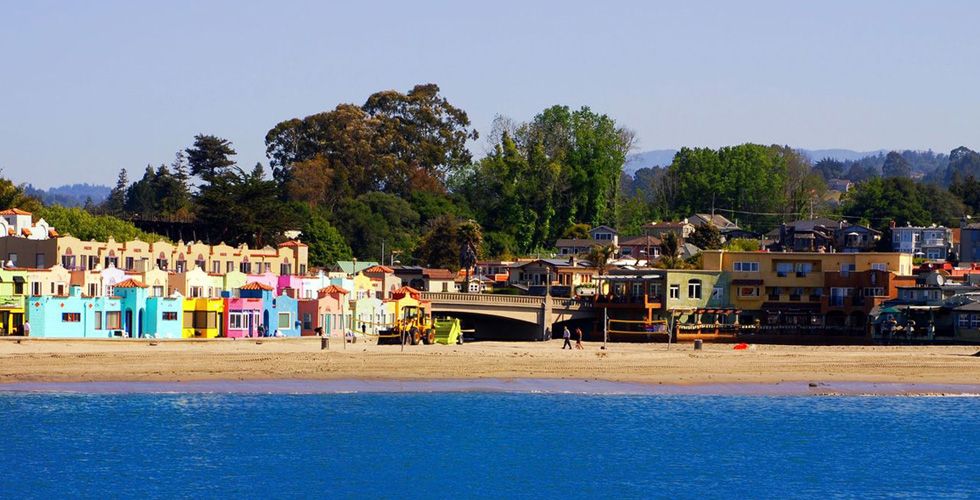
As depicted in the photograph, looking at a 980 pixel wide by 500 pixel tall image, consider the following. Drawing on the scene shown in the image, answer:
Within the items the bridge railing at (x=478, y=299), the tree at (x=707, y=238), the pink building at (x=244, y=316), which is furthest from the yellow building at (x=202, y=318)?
the tree at (x=707, y=238)

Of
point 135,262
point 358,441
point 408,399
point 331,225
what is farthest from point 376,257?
point 358,441

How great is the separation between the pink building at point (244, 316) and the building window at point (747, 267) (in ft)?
122

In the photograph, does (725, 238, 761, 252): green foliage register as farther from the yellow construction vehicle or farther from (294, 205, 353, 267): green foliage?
the yellow construction vehicle

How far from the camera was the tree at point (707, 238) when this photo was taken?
140 metres

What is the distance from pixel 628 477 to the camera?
51781 mm

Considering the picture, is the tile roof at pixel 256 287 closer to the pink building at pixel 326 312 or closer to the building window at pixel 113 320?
the pink building at pixel 326 312

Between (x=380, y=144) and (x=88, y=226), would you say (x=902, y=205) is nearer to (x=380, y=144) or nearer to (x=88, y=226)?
(x=380, y=144)

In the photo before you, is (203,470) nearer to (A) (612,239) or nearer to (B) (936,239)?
(A) (612,239)

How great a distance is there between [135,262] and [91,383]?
1445 inches

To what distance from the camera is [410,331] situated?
297ft

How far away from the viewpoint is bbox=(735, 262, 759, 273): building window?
11344cm

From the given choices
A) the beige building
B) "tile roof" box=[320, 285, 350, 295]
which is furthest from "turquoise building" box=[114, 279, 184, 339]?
"tile roof" box=[320, 285, 350, 295]

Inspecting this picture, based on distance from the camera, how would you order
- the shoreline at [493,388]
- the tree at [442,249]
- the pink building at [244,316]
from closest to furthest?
the shoreline at [493,388] < the pink building at [244,316] < the tree at [442,249]

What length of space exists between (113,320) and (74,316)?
260 cm
